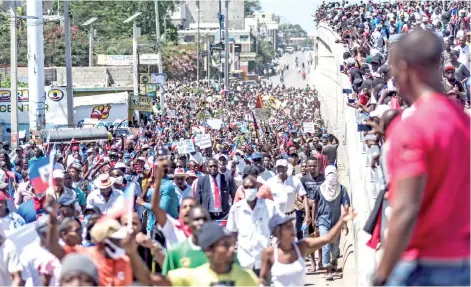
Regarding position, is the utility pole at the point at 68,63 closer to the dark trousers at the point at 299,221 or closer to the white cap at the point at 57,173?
the dark trousers at the point at 299,221

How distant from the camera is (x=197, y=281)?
6098 mm

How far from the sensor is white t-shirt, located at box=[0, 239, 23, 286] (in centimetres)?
792

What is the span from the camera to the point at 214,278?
6051mm

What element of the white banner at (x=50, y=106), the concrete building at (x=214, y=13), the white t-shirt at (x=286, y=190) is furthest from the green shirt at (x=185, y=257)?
the concrete building at (x=214, y=13)

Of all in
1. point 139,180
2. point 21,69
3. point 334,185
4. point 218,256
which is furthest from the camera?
point 21,69

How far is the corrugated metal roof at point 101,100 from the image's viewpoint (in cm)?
4194

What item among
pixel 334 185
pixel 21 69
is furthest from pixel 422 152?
pixel 21 69

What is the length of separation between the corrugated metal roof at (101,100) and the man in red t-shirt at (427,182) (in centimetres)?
3793

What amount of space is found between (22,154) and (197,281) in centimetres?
1462

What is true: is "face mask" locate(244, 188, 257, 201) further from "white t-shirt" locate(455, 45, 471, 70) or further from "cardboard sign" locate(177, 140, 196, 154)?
"cardboard sign" locate(177, 140, 196, 154)

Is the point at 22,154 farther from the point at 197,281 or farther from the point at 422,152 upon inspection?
the point at 422,152

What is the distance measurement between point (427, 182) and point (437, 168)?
0.20 ft

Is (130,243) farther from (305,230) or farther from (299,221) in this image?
(299,221)

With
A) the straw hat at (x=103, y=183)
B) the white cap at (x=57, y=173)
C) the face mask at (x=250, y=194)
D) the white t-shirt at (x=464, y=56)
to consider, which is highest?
the white t-shirt at (x=464, y=56)
